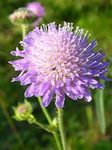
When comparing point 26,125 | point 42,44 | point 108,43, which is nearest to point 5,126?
point 26,125

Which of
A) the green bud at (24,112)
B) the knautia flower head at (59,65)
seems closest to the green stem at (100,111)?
the green bud at (24,112)

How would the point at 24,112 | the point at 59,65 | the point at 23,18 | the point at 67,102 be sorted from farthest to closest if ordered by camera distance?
the point at 67,102 → the point at 23,18 → the point at 24,112 → the point at 59,65

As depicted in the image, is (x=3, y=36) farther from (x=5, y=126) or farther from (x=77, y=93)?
(x=77, y=93)

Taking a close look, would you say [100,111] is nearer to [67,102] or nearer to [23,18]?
[23,18]

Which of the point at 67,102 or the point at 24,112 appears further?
the point at 67,102

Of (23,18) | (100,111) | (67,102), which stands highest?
(23,18)

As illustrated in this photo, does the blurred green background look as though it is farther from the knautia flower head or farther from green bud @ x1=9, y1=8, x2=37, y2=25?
the knautia flower head

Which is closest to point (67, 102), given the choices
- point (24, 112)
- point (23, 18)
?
point (23, 18)
